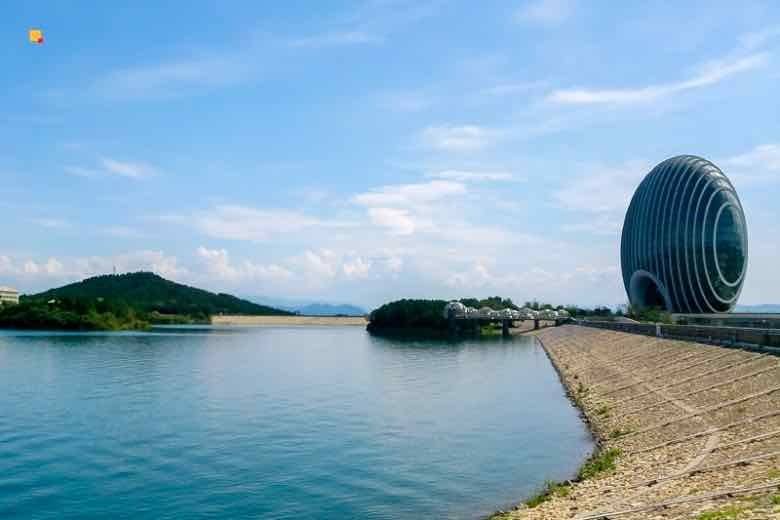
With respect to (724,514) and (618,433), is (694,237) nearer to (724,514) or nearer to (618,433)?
(618,433)

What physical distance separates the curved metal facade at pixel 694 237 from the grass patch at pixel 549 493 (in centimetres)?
11193

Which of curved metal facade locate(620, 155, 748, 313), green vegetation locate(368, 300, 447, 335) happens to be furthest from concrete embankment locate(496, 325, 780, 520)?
green vegetation locate(368, 300, 447, 335)

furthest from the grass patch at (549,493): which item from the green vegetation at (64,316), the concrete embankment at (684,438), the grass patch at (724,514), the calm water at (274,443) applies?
the green vegetation at (64,316)

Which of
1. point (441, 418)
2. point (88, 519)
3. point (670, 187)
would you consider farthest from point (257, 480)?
point (670, 187)

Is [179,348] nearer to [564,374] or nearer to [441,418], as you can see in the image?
[564,374]

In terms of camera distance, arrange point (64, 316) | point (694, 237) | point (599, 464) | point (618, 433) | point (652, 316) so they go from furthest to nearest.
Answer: point (64, 316)
point (694, 237)
point (652, 316)
point (618, 433)
point (599, 464)

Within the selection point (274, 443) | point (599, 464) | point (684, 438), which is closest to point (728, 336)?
point (684, 438)

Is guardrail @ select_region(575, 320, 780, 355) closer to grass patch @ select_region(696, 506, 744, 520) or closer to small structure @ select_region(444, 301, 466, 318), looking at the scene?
grass patch @ select_region(696, 506, 744, 520)

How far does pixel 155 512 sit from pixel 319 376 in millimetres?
40267

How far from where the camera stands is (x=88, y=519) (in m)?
20.5

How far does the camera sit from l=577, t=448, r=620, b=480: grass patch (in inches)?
928

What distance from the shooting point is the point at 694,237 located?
12331cm

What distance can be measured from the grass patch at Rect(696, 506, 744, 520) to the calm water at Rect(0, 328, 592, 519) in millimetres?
7812

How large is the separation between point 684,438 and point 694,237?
107 meters
